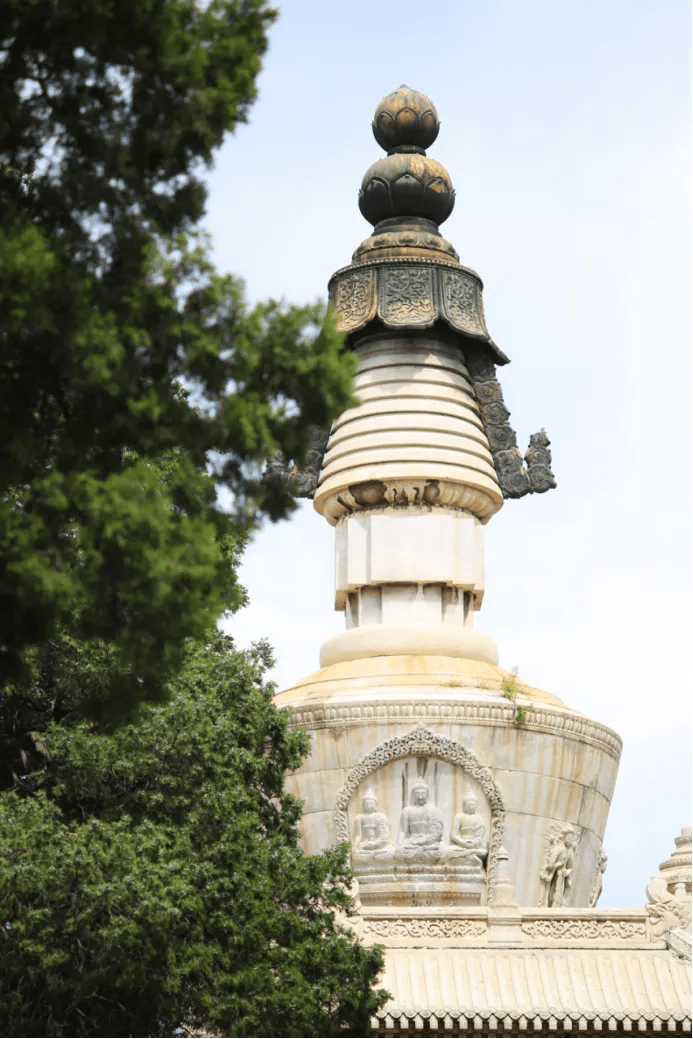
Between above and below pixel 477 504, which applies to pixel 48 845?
Result: below

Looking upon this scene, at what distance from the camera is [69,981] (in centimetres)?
1697

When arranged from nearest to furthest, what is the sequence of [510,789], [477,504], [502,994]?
1. [502,994]
2. [510,789]
3. [477,504]

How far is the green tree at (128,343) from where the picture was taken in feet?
34.3

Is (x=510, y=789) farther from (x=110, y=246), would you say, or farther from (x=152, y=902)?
(x=110, y=246)

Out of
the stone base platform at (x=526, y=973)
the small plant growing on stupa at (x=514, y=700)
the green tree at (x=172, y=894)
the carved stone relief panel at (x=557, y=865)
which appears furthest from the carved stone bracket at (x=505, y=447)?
the green tree at (x=172, y=894)


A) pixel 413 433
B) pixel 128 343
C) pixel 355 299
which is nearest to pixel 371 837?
pixel 413 433

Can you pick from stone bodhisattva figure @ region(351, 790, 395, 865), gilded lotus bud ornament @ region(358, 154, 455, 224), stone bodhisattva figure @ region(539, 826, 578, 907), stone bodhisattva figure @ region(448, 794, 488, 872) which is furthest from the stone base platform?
gilded lotus bud ornament @ region(358, 154, 455, 224)

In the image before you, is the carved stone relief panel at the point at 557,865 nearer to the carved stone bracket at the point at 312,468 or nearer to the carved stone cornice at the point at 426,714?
the carved stone cornice at the point at 426,714

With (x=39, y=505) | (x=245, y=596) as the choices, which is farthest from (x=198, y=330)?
(x=245, y=596)

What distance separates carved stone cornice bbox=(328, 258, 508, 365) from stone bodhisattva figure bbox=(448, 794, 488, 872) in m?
7.89

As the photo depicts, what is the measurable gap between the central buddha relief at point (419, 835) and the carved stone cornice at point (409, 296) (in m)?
7.31

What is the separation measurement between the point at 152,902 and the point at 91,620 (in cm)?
642

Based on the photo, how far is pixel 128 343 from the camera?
10.9 m

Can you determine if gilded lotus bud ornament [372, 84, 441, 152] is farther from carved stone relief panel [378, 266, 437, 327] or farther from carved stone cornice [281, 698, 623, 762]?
carved stone cornice [281, 698, 623, 762]
